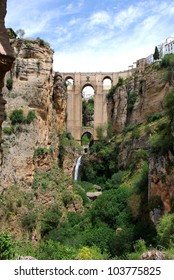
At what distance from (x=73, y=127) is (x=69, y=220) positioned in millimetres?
30076

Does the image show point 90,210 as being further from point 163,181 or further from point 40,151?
point 163,181

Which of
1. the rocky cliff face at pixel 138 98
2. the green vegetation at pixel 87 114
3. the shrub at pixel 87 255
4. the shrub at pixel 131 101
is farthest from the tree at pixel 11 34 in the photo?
the green vegetation at pixel 87 114

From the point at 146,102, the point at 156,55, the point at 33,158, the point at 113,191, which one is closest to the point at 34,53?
the point at 33,158

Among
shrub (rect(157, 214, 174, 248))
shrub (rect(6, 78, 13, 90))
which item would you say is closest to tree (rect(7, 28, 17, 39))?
shrub (rect(6, 78, 13, 90))

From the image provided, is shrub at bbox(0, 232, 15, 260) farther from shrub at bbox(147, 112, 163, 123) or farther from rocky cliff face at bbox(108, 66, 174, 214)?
shrub at bbox(147, 112, 163, 123)

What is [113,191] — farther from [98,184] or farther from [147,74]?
[147,74]

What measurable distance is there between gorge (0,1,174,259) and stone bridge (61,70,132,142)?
546 inches

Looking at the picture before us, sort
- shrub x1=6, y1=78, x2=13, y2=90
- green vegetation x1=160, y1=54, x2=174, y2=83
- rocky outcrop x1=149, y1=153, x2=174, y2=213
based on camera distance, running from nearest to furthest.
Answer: rocky outcrop x1=149, y1=153, x2=174, y2=213, shrub x1=6, y1=78, x2=13, y2=90, green vegetation x1=160, y1=54, x2=174, y2=83

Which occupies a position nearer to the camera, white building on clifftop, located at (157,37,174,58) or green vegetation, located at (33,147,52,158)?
green vegetation, located at (33,147,52,158)

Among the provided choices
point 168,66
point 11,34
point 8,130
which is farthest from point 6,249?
point 168,66

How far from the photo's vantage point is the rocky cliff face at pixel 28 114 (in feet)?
94.9

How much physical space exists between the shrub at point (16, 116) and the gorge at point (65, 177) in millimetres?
75

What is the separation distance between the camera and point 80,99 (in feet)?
197

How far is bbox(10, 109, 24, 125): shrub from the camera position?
30.2 m
